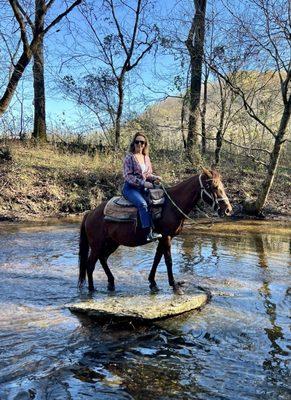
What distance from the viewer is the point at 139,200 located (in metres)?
7.86

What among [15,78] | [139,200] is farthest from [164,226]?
[15,78]

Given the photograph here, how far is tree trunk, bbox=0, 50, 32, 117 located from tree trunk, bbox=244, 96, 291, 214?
10937 millimetres

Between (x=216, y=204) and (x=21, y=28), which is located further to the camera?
(x=21, y=28)

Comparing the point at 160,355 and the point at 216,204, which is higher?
the point at 216,204

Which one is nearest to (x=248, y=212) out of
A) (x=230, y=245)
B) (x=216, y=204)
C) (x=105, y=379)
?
(x=230, y=245)

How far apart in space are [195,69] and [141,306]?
17.6 m

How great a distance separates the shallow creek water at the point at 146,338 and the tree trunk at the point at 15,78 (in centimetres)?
1081

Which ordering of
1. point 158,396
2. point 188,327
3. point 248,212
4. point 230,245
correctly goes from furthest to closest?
point 248,212 < point 230,245 < point 188,327 < point 158,396

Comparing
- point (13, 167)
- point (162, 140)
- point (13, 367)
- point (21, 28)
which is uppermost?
point (21, 28)

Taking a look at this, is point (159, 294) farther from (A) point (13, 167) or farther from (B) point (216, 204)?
(A) point (13, 167)

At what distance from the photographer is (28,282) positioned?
8883 mm

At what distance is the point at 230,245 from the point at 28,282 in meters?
6.04

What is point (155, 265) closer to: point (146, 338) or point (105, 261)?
point (105, 261)

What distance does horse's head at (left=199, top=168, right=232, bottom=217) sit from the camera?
7.57m
